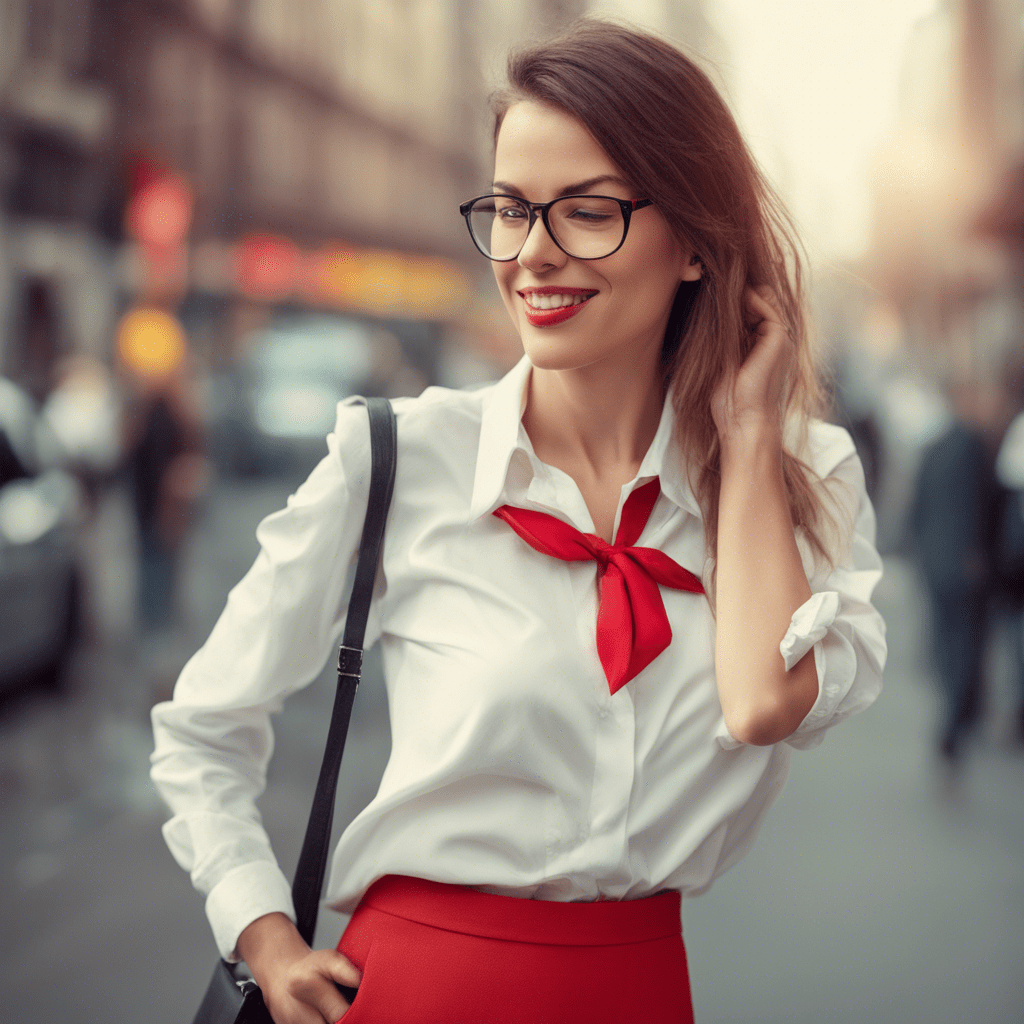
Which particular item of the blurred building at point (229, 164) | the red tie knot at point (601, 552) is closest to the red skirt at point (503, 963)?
the red tie knot at point (601, 552)

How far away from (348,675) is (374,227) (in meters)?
41.1

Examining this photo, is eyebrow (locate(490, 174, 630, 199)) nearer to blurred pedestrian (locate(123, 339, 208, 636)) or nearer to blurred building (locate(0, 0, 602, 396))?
blurred pedestrian (locate(123, 339, 208, 636))

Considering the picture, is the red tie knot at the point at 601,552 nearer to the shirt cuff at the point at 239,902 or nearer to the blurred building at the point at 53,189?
the shirt cuff at the point at 239,902

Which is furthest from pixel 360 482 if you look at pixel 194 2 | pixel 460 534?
pixel 194 2

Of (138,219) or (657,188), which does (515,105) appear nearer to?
(657,188)

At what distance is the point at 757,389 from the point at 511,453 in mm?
378

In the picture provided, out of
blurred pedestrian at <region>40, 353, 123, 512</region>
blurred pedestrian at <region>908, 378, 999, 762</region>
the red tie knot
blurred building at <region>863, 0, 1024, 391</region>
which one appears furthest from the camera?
blurred building at <region>863, 0, 1024, 391</region>

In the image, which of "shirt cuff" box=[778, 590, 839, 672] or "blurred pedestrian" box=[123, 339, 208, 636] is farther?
"blurred pedestrian" box=[123, 339, 208, 636]

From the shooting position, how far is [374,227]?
4147 cm

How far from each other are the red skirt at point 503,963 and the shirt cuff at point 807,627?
414 millimetres

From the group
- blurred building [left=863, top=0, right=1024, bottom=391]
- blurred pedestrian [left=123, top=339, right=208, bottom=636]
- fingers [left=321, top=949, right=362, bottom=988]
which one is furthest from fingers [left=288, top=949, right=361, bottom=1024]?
blurred building [left=863, top=0, right=1024, bottom=391]

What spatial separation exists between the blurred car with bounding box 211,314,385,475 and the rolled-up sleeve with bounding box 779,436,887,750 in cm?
1650

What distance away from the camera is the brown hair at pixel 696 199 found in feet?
5.56

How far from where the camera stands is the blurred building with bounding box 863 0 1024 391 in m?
14.3
